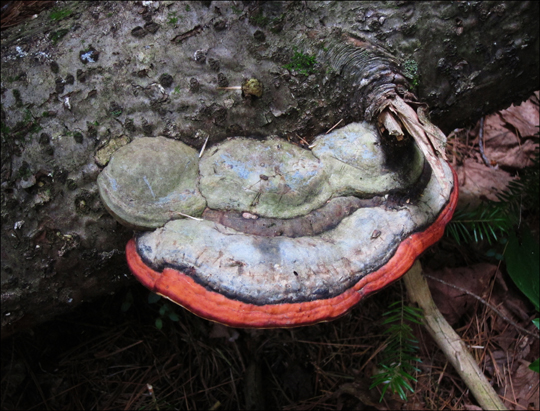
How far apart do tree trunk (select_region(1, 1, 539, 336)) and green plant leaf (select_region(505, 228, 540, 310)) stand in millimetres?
1562

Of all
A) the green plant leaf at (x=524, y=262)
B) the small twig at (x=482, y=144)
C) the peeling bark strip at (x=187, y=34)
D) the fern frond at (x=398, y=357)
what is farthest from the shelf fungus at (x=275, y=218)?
the small twig at (x=482, y=144)

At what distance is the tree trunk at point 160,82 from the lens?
6.25ft

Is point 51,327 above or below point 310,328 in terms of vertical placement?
above

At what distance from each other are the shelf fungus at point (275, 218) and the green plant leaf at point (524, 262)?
5.15 ft

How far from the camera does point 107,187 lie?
1665 mm

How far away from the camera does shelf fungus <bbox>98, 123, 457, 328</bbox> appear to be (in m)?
1.47

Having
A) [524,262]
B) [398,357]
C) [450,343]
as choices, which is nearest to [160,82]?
[398,357]

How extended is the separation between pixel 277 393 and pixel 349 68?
229 centimetres

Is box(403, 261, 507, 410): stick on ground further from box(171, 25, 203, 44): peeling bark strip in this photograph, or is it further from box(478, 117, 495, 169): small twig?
box(171, 25, 203, 44): peeling bark strip

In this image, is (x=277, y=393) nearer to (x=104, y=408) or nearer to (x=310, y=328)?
(x=310, y=328)

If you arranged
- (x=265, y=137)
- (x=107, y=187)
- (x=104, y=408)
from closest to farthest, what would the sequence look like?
(x=107, y=187) → (x=265, y=137) → (x=104, y=408)

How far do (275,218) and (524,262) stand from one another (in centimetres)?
227

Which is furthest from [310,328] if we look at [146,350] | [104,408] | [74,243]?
[74,243]

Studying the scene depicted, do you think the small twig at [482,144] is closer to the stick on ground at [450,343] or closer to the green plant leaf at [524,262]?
the green plant leaf at [524,262]
